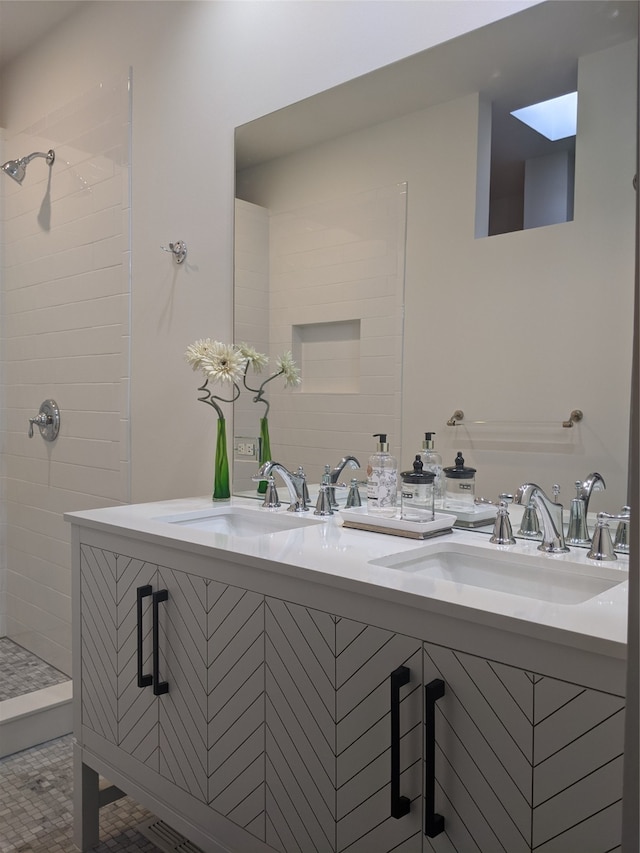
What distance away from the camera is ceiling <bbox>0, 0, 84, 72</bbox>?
2.68 metres

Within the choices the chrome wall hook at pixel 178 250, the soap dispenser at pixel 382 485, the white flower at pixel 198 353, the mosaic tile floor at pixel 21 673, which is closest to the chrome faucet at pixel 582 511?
the soap dispenser at pixel 382 485

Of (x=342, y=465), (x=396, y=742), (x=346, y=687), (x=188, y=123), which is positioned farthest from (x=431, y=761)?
(x=188, y=123)

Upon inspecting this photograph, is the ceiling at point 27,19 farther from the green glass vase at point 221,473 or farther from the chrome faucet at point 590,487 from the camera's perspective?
the chrome faucet at point 590,487

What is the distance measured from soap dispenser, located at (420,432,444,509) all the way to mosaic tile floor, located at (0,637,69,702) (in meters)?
1.88

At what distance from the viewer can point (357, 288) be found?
6.07 ft

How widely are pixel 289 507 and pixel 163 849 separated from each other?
36.2 inches

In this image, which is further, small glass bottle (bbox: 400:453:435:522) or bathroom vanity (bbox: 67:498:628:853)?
small glass bottle (bbox: 400:453:435:522)

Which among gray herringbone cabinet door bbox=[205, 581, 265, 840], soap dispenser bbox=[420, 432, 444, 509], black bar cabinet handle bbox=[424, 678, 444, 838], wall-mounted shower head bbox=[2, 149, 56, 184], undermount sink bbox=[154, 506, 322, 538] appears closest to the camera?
black bar cabinet handle bbox=[424, 678, 444, 838]

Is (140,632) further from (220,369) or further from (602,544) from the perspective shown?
(602,544)

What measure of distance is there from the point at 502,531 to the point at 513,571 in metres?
0.12

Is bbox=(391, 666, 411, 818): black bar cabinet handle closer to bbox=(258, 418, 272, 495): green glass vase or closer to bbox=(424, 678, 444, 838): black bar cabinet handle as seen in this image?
bbox=(424, 678, 444, 838): black bar cabinet handle

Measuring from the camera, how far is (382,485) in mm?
1668

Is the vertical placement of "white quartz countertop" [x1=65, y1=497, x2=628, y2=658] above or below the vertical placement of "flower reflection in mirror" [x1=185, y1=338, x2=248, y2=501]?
below

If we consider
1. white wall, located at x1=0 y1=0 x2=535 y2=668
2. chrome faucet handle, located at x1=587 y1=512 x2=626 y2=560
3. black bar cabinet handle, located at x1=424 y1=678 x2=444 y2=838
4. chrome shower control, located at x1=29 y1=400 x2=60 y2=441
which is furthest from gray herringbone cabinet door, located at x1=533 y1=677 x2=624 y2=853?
chrome shower control, located at x1=29 y1=400 x2=60 y2=441
